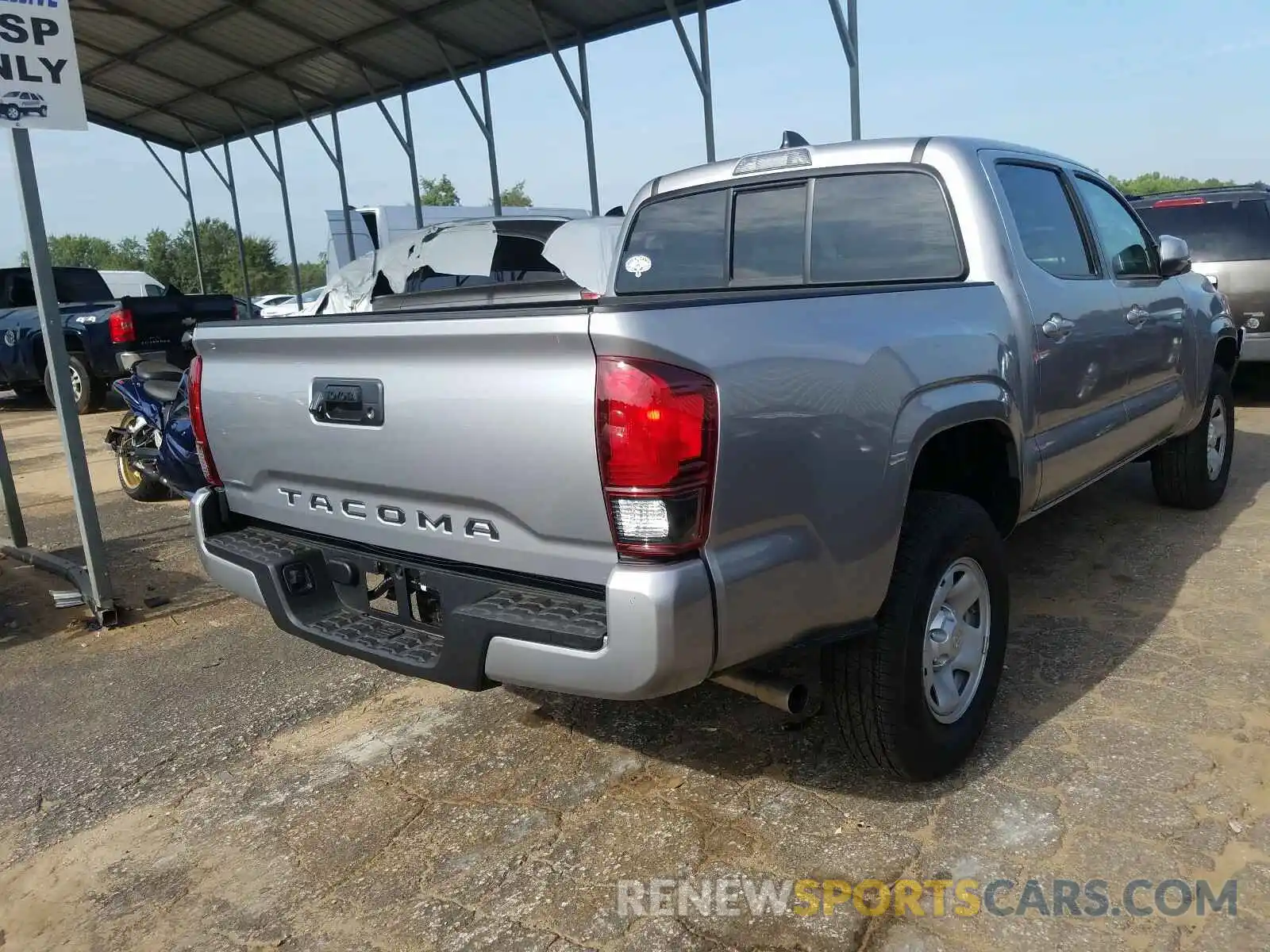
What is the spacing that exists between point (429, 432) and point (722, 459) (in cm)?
74

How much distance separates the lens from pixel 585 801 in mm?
2766

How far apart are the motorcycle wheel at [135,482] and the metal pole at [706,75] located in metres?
6.97

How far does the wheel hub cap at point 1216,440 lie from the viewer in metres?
5.34

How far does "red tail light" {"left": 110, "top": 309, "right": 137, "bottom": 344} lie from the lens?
1029 cm

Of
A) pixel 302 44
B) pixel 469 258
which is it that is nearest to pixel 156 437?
pixel 469 258

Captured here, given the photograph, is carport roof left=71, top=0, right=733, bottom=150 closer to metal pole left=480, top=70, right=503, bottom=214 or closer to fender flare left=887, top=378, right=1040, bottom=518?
metal pole left=480, top=70, right=503, bottom=214

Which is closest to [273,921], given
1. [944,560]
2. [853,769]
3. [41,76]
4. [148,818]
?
[148,818]

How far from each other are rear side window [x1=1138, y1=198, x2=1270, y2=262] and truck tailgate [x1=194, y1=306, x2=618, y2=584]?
764 centimetres

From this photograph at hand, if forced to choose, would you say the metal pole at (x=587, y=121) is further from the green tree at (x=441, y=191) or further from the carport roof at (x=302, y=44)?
the green tree at (x=441, y=191)

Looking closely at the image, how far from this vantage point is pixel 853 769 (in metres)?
2.84

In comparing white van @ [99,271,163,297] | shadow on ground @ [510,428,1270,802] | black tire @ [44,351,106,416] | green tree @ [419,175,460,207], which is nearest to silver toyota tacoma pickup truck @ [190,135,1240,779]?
shadow on ground @ [510,428,1270,802]

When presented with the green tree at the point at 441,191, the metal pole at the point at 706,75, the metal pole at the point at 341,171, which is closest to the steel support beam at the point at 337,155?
the metal pole at the point at 341,171

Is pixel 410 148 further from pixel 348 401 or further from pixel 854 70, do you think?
pixel 348 401

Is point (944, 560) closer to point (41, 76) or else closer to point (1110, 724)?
point (1110, 724)
